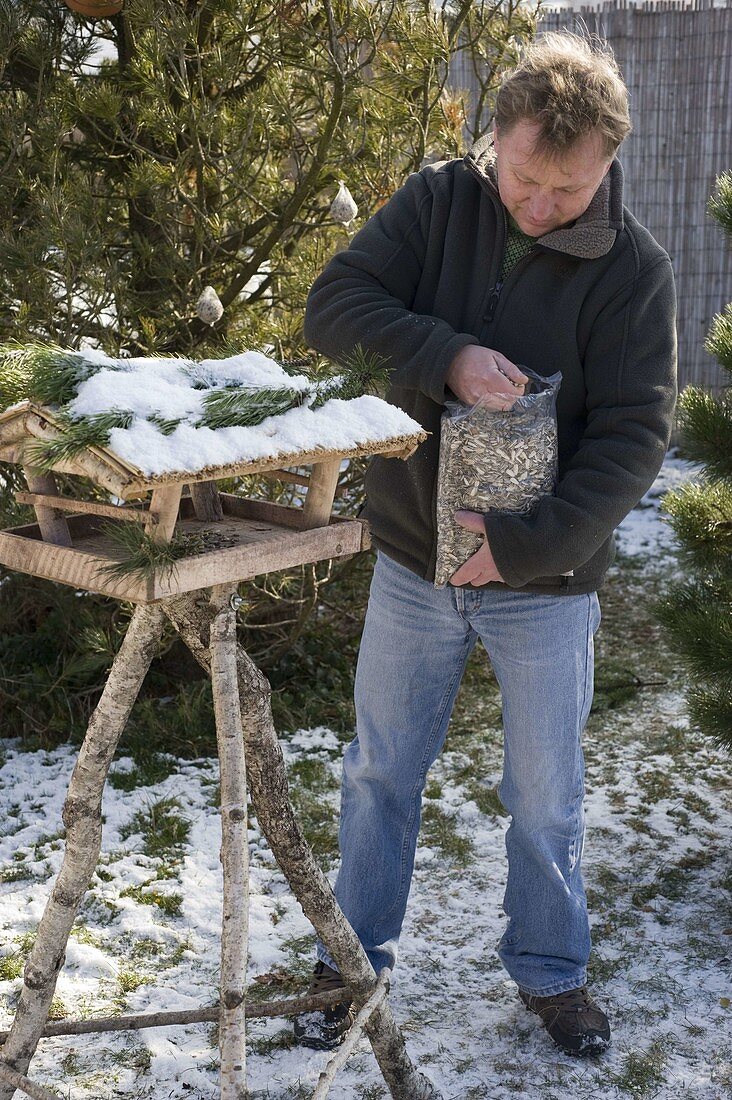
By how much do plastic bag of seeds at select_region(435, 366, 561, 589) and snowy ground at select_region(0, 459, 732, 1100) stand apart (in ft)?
3.49

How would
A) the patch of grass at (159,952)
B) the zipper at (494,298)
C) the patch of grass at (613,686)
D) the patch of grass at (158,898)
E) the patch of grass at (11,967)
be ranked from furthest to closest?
the patch of grass at (613,686) → the patch of grass at (158,898) → the patch of grass at (159,952) → the patch of grass at (11,967) → the zipper at (494,298)

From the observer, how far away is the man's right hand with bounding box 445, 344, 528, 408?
68.5 inches

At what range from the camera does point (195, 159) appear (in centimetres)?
319

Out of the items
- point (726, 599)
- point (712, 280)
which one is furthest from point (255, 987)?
point (712, 280)

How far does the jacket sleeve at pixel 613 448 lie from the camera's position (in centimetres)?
182

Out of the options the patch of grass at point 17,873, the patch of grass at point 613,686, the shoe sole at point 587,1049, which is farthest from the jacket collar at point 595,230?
the patch of grass at point 613,686

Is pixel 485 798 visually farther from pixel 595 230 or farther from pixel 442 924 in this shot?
pixel 595 230

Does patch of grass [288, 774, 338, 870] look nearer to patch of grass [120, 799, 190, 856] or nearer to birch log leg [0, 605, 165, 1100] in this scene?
patch of grass [120, 799, 190, 856]

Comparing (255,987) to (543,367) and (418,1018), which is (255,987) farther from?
(543,367)

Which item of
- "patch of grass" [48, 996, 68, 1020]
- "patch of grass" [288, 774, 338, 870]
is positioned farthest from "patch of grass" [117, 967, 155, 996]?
"patch of grass" [288, 774, 338, 870]

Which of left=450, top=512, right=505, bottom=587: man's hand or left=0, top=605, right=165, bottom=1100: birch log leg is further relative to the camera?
left=450, top=512, right=505, bottom=587: man's hand

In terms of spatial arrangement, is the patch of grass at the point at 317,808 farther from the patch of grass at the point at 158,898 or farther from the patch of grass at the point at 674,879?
the patch of grass at the point at 674,879

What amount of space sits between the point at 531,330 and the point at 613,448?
265 mm

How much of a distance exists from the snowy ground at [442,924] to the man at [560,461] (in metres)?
0.14
